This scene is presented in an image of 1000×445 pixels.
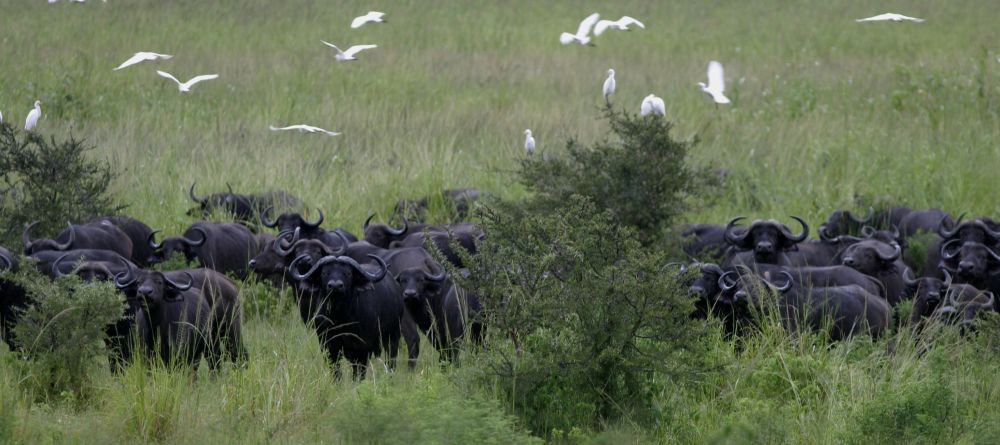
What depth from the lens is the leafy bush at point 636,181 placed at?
11.8 meters

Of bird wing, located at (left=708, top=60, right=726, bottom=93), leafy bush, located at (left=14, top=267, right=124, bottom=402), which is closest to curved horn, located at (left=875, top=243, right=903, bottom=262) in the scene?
bird wing, located at (left=708, top=60, right=726, bottom=93)

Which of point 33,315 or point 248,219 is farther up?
point 33,315

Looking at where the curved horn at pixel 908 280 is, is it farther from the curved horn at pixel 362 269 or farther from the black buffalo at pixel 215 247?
the black buffalo at pixel 215 247

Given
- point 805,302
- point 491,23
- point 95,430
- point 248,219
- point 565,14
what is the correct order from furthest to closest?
point 565,14 < point 491,23 < point 248,219 < point 805,302 < point 95,430

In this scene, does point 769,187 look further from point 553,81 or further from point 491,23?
point 491,23

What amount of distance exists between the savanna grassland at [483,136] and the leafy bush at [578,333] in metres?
0.20

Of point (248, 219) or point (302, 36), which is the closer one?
point (248, 219)

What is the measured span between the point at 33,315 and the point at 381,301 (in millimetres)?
2514

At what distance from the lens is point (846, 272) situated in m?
10.9

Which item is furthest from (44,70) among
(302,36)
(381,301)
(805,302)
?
(805,302)

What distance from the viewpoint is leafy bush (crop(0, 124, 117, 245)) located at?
12031 millimetres

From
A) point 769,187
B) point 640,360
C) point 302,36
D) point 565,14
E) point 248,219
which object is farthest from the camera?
point 565,14

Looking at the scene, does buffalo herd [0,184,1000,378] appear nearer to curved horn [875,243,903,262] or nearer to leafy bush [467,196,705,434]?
curved horn [875,243,903,262]

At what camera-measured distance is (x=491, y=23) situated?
3641 centimetres
